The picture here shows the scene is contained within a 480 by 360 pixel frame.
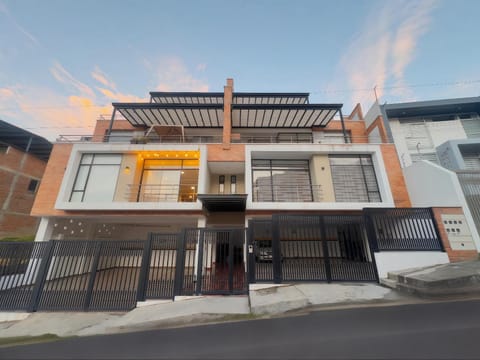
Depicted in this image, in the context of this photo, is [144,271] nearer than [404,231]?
Yes

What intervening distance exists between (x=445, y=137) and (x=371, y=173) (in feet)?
30.9

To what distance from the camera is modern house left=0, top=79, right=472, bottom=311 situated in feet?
21.4

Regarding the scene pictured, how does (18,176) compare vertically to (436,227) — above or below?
above

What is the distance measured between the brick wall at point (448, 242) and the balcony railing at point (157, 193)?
11.1m

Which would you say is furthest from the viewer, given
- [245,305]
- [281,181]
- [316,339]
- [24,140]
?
[24,140]

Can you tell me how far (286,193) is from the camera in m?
11.0

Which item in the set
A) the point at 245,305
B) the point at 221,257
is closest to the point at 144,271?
the point at 221,257

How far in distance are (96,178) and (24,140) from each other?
39.4ft

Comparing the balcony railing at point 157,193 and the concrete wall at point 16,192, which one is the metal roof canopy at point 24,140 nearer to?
the concrete wall at point 16,192

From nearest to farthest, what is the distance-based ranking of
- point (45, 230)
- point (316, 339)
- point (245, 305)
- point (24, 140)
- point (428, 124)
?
1. point (316, 339)
2. point (245, 305)
3. point (45, 230)
4. point (428, 124)
5. point (24, 140)

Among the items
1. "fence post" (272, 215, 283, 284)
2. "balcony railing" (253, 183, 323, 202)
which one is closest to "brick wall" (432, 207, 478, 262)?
"balcony railing" (253, 183, 323, 202)

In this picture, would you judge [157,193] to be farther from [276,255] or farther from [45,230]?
[276,255]

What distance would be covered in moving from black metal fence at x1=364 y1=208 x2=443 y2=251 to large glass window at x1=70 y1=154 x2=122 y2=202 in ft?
43.2

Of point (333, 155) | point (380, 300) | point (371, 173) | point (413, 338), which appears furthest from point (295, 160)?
point (413, 338)
